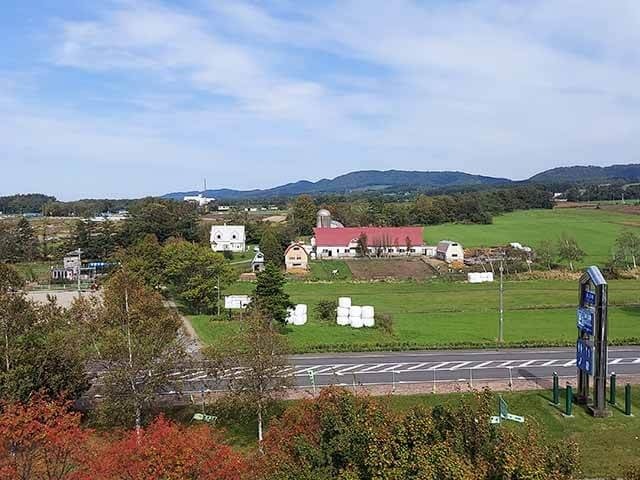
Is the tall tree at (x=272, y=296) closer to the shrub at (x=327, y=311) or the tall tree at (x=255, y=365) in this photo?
the shrub at (x=327, y=311)

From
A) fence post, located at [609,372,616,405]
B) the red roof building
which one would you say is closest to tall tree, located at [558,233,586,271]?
the red roof building

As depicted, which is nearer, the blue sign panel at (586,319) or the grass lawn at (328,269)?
the blue sign panel at (586,319)

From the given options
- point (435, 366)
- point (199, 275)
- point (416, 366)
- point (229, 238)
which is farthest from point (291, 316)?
point (229, 238)

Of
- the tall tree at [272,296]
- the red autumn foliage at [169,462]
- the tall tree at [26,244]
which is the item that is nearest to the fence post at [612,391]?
the red autumn foliage at [169,462]

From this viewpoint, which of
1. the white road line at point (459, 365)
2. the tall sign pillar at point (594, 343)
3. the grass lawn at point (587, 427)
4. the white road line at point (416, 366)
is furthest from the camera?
the white road line at point (459, 365)

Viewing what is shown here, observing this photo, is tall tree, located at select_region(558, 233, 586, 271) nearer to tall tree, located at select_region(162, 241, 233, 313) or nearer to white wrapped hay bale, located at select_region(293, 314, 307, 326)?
white wrapped hay bale, located at select_region(293, 314, 307, 326)
